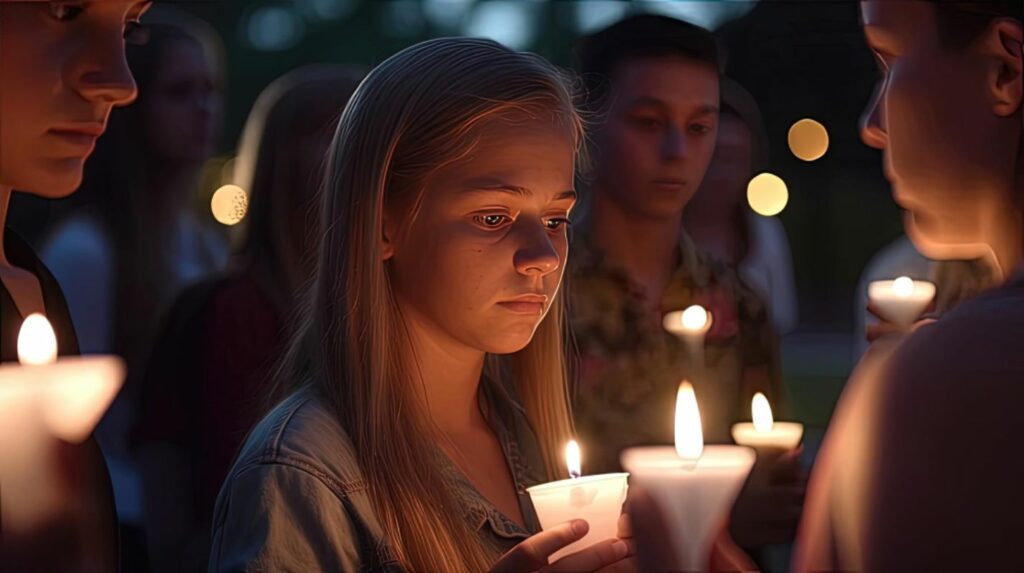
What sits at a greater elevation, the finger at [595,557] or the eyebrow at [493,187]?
the eyebrow at [493,187]

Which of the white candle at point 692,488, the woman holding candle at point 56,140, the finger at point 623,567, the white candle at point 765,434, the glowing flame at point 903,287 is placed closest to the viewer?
the white candle at point 692,488

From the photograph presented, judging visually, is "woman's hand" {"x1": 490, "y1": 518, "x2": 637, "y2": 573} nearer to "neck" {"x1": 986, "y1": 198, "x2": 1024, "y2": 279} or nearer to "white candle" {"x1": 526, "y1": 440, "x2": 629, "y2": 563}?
"white candle" {"x1": 526, "y1": 440, "x2": 629, "y2": 563}

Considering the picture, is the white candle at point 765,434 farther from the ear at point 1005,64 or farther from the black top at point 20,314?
the black top at point 20,314

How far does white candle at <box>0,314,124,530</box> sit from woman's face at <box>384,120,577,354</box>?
289 mm

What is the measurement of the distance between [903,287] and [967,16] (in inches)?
14.2

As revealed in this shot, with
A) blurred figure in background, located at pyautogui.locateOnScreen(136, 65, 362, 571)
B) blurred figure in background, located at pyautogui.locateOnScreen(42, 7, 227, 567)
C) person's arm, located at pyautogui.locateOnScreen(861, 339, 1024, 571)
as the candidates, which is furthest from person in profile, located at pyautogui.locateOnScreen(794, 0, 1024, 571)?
blurred figure in background, located at pyautogui.locateOnScreen(42, 7, 227, 567)

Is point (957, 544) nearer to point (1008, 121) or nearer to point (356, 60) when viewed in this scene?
point (1008, 121)

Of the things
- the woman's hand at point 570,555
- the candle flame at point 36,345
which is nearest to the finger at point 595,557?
the woman's hand at point 570,555

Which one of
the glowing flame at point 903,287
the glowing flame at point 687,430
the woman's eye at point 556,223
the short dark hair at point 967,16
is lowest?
the glowing flame at point 687,430

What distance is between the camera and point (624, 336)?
4.13 ft

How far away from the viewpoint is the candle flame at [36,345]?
2.93 feet

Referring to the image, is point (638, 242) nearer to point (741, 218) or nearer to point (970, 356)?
point (741, 218)

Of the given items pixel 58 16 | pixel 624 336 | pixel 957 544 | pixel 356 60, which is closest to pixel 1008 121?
pixel 957 544

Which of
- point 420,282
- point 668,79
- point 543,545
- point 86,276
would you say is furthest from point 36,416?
point 668,79
